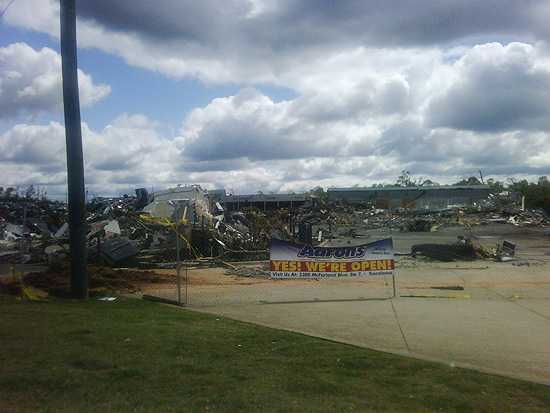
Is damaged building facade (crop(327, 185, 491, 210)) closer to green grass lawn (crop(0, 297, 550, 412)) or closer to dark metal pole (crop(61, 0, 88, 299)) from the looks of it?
dark metal pole (crop(61, 0, 88, 299))

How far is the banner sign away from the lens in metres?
14.2

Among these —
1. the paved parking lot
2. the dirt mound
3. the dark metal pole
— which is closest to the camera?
the paved parking lot

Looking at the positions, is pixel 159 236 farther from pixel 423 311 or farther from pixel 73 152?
pixel 423 311

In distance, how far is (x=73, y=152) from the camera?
44.4ft

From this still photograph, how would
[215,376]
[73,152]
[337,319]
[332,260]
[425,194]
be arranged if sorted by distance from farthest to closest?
[425,194] → [332,260] → [73,152] → [337,319] → [215,376]

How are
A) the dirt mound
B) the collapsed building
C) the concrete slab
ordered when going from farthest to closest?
the collapsed building < the dirt mound < the concrete slab

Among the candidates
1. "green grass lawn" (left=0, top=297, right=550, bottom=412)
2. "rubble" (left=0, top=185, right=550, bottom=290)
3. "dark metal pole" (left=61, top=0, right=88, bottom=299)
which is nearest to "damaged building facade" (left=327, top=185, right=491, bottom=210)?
"rubble" (left=0, top=185, right=550, bottom=290)

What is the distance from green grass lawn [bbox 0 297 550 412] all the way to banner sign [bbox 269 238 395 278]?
5.11 meters

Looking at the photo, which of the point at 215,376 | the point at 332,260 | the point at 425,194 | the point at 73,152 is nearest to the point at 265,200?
the point at 425,194

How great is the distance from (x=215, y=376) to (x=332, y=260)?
8.22 metres

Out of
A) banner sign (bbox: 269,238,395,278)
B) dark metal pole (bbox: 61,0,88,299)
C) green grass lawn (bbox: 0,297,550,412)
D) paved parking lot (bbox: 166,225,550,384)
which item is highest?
dark metal pole (bbox: 61,0,88,299)

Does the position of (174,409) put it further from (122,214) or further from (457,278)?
(122,214)

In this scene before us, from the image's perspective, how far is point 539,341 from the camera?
9312 mm

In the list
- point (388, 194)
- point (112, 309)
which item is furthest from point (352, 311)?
point (388, 194)
